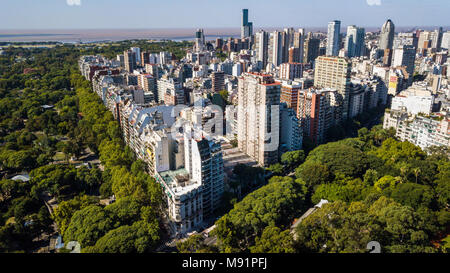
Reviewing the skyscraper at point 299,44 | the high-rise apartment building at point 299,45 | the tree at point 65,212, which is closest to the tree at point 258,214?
the tree at point 65,212

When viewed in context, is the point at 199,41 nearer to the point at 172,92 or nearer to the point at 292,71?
the point at 292,71

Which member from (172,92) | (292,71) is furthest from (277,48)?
(172,92)

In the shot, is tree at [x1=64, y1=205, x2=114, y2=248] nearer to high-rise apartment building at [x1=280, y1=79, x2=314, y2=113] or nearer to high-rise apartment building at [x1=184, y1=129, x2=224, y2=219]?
high-rise apartment building at [x1=184, y1=129, x2=224, y2=219]

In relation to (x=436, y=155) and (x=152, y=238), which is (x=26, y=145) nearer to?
(x=152, y=238)

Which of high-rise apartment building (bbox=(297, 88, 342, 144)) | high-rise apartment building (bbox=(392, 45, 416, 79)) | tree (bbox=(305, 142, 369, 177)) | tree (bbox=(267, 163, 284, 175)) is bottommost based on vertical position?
tree (bbox=(267, 163, 284, 175))

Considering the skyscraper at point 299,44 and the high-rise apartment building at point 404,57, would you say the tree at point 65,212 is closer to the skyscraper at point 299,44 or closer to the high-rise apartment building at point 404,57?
the high-rise apartment building at point 404,57

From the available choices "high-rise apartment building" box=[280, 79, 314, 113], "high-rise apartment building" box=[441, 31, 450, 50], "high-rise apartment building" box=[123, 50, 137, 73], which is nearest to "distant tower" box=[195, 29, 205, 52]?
"high-rise apartment building" box=[123, 50, 137, 73]
